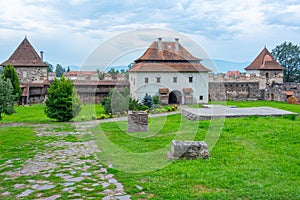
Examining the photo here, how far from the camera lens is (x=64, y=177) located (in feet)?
19.4

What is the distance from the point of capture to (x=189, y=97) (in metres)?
29.6

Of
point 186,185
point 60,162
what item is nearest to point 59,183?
point 60,162

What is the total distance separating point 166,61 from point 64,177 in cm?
2453

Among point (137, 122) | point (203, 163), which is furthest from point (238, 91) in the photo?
point (203, 163)

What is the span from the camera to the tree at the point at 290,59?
46469 mm

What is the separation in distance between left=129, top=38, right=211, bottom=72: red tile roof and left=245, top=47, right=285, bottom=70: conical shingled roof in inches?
362

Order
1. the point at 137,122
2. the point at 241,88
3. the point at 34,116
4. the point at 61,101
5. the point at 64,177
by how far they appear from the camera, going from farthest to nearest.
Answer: the point at 241,88, the point at 34,116, the point at 61,101, the point at 137,122, the point at 64,177

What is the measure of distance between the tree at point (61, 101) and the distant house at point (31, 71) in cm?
1529

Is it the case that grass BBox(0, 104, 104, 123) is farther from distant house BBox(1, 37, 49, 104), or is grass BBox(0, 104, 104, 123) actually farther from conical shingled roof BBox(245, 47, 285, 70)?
conical shingled roof BBox(245, 47, 285, 70)

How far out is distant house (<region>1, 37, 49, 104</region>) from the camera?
103ft

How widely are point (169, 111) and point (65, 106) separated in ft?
26.4

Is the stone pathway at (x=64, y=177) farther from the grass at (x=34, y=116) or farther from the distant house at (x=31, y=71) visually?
the distant house at (x=31, y=71)

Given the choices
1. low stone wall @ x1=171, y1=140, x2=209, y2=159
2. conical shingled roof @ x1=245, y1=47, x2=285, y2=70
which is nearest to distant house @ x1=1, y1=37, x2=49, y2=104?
conical shingled roof @ x1=245, y1=47, x2=285, y2=70

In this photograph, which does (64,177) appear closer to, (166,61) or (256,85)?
(166,61)
